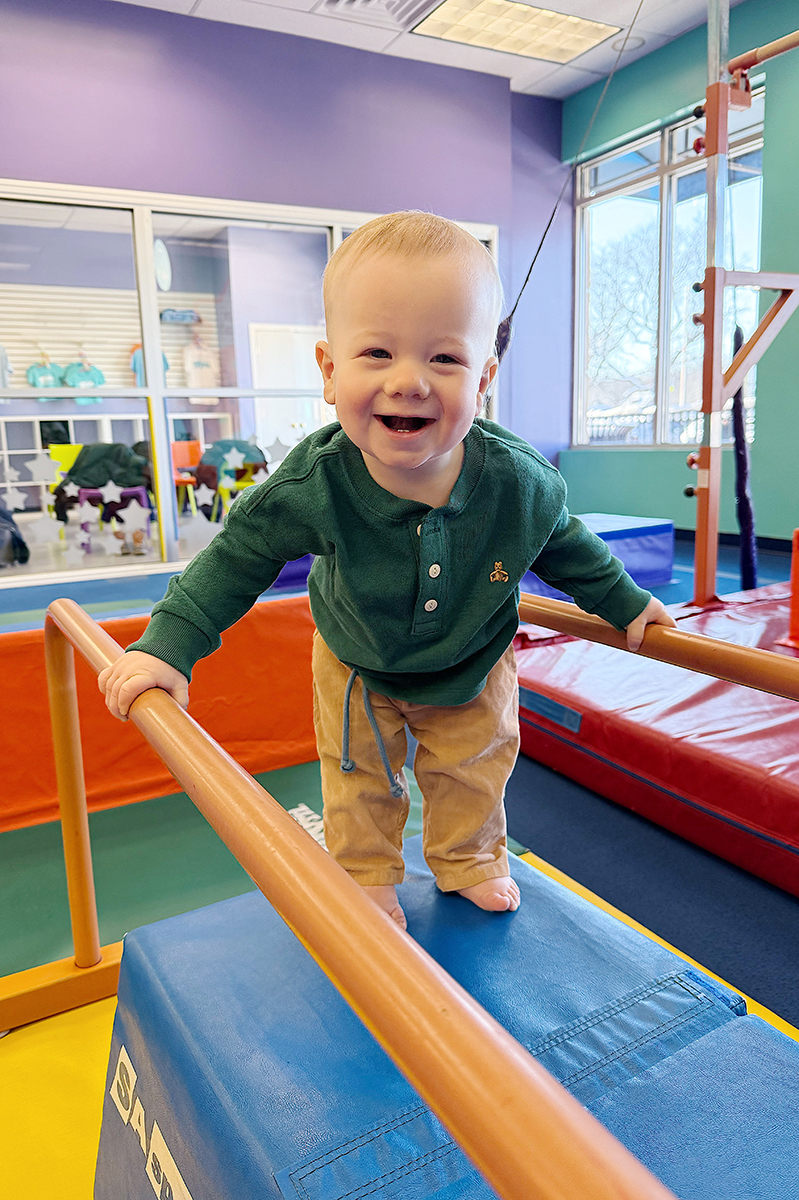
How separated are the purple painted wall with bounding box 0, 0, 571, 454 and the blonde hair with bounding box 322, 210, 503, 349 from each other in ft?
11.0

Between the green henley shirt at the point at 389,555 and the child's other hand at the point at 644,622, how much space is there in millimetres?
135

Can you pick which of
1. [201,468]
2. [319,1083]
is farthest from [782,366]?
[319,1083]

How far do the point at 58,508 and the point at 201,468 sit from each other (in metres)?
0.78

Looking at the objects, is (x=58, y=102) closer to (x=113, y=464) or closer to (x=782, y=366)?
(x=113, y=464)

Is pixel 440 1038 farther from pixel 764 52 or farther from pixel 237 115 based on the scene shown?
pixel 237 115

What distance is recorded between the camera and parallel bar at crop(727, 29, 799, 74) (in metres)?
2.43

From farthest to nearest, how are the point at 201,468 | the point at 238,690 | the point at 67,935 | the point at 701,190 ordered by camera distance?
1. the point at 701,190
2. the point at 201,468
3. the point at 238,690
4. the point at 67,935

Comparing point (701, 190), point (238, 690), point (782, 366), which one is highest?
point (701, 190)

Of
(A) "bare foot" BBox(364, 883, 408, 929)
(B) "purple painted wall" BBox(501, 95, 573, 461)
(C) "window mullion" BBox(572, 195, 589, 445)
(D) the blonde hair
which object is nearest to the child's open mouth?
(D) the blonde hair

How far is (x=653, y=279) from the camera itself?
5848 millimetres

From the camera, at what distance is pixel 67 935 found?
1.44 metres

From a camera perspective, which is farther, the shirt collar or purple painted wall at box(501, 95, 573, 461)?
purple painted wall at box(501, 95, 573, 461)

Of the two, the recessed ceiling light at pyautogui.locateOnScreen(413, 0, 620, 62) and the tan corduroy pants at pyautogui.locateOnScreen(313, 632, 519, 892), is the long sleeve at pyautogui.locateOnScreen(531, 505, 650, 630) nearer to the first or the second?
the tan corduroy pants at pyautogui.locateOnScreen(313, 632, 519, 892)

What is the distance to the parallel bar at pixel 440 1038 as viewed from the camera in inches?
9.1
